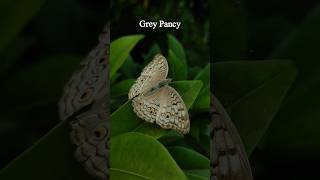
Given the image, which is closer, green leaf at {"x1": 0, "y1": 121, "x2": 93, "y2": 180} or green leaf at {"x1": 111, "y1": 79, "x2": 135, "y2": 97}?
green leaf at {"x1": 0, "y1": 121, "x2": 93, "y2": 180}

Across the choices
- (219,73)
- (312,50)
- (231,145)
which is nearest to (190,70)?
(219,73)

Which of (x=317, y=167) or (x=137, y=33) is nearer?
(x=137, y=33)

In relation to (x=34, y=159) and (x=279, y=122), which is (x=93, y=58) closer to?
(x=34, y=159)

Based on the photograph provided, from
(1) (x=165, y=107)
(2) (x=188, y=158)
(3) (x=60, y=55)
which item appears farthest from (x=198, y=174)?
(3) (x=60, y=55)

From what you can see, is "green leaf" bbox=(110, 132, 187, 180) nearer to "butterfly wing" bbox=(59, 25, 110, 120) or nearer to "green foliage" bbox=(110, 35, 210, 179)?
"green foliage" bbox=(110, 35, 210, 179)

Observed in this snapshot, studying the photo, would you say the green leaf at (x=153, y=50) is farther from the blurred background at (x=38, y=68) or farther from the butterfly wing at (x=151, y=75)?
the blurred background at (x=38, y=68)

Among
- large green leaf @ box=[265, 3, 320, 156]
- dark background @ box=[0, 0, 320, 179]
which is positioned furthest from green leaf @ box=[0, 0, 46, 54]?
large green leaf @ box=[265, 3, 320, 156]
